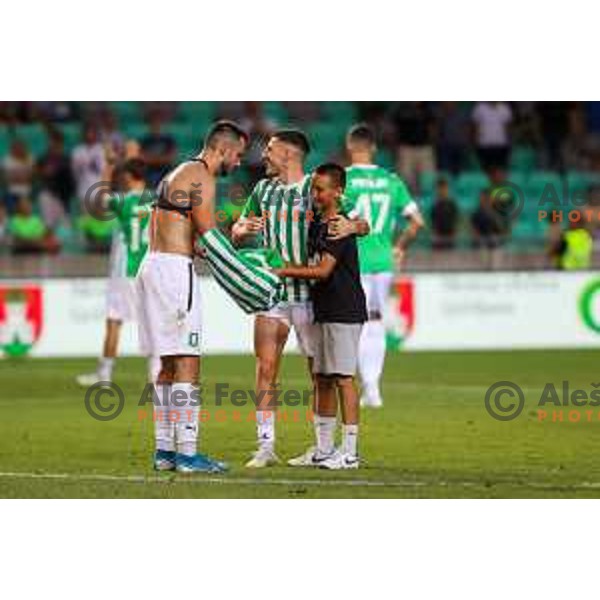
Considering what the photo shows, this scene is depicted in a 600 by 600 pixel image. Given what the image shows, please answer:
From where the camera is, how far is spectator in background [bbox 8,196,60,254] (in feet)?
91.1

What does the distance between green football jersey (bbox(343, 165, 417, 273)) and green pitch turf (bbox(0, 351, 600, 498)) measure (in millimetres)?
1343

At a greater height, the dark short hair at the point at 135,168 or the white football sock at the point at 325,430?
the dark short hair at the point at 135,168

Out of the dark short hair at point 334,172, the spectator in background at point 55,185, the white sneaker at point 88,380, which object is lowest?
the white sneaker at point 88,380

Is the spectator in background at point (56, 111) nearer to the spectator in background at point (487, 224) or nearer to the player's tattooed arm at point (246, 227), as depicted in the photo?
the spectator in background at point (487, 224)

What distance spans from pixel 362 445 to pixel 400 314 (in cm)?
1110

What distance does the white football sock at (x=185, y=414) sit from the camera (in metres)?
13.3

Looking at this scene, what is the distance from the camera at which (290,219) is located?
13859 mm

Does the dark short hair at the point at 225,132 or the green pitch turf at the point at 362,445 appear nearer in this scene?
the green pitch turf at the point at 362,445

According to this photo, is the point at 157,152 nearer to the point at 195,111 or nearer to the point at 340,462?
the point at 195,111

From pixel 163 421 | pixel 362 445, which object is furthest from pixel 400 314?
pixel 163 421

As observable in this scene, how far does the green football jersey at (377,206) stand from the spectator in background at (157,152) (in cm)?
1136

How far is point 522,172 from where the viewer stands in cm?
3203

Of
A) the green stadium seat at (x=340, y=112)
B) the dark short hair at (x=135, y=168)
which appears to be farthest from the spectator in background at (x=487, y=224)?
the dark short hair at (x=135, y=168)

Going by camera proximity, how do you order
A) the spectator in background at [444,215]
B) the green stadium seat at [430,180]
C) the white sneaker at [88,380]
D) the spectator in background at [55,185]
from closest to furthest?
the white sneaker at [88,380]
the spectator in background at [444,215]
the spectator in background at [55,185]
the green stadium seat at [430,180]
